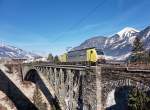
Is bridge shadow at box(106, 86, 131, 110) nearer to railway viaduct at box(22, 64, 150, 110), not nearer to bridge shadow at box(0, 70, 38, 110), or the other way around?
railway viaduct at box(22, 64, 150, 110)

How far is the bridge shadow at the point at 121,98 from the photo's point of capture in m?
34.9

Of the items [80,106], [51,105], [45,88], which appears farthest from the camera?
[45,88]

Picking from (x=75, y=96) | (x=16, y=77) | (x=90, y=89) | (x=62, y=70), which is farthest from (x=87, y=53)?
(x=16, y=77)

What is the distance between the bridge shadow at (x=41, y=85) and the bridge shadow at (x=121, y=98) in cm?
3912

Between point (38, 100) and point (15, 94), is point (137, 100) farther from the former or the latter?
point (15, 94)

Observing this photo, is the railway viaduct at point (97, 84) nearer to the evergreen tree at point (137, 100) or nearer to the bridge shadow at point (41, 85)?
the evergreen tree at point (137, 100)

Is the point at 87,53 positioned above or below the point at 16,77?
above

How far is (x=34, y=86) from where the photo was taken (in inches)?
3738

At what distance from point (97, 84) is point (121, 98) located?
16.7ft

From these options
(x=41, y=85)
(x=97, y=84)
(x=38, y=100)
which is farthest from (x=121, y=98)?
(x=41, y=85)

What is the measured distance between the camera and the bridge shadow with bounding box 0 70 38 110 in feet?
281

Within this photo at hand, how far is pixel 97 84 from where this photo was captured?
112 ft

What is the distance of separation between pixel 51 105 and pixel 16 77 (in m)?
21.7

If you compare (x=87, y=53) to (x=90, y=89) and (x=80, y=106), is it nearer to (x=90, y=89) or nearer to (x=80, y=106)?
(x=80, y=106)
